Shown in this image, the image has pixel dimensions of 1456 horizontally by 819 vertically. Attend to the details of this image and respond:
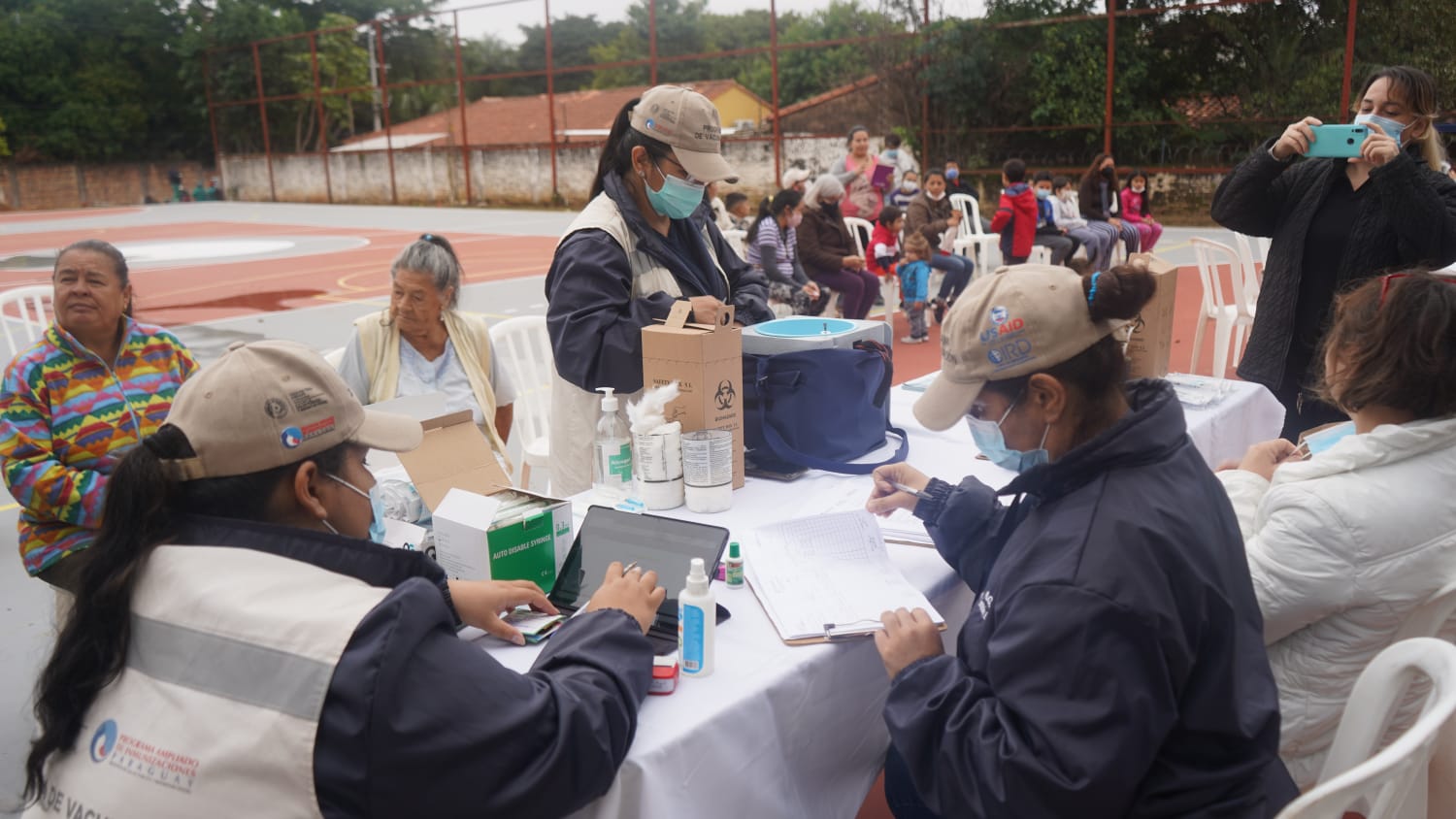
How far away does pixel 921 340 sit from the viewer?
30.7ft

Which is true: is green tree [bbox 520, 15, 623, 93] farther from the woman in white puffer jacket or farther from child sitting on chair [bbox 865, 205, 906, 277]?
the woman in white puffer jacket

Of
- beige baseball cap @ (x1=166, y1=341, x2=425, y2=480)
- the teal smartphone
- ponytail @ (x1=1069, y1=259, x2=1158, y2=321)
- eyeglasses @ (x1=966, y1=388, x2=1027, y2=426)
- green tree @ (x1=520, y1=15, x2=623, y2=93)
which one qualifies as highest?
green tree @ (x1=520, y1=15, x2=623, y2=93)

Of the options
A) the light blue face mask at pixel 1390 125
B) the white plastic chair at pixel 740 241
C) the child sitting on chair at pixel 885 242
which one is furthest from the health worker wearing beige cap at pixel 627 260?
the child sitting on chair at pixel 885 242

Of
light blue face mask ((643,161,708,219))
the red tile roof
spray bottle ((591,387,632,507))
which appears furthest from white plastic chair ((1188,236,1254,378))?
the red tile roof

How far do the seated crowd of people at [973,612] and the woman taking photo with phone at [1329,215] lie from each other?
1.59 metres

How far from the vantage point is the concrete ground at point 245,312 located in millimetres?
3387

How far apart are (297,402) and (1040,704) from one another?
3.88 feet

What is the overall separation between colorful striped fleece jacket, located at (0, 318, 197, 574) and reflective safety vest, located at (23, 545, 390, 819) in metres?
1.82

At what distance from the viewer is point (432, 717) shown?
1.27m

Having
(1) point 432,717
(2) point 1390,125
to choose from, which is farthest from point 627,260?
(2) point 1390,125

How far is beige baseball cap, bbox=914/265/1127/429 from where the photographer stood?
5.28 ft

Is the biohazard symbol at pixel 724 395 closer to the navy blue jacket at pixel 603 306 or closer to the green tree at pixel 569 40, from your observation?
the navy blue jacket at pixel 603 306

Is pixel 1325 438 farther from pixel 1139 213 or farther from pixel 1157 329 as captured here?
pixel 1139 213

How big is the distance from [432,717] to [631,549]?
2.57 ft
